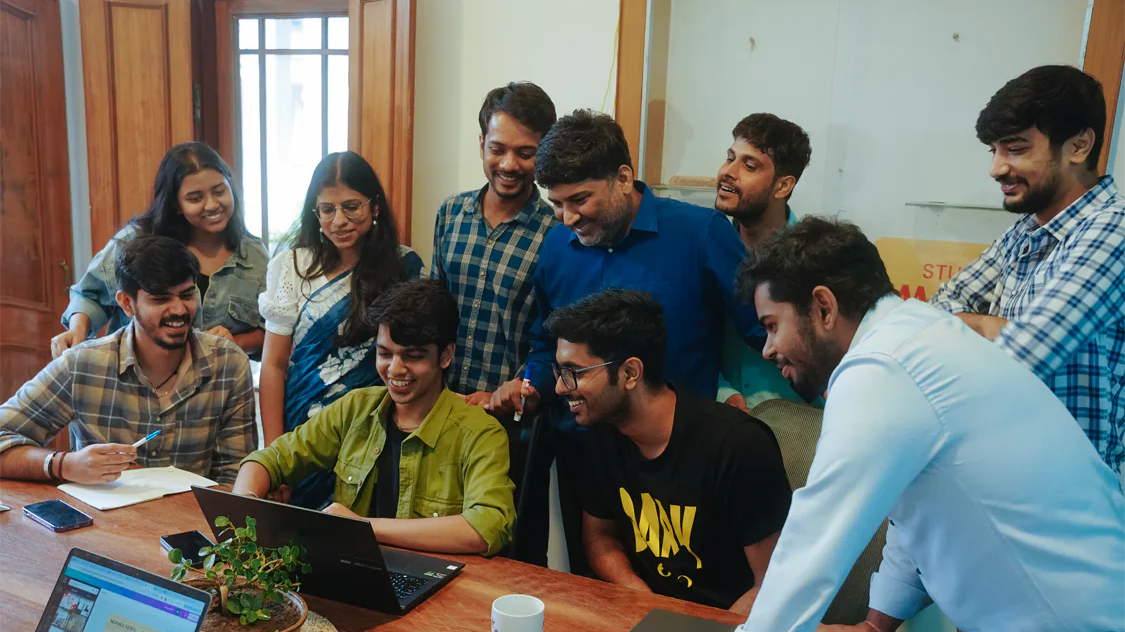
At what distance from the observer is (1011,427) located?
3.55ft

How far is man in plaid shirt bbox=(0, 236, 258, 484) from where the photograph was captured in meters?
1.98

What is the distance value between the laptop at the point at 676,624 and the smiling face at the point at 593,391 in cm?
51

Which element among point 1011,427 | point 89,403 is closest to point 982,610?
point 1011,427

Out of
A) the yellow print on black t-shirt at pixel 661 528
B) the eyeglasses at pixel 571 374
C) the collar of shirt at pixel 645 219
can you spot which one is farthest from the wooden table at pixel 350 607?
the collar of shirt at pixel 645 219

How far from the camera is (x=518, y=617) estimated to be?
1.18 m

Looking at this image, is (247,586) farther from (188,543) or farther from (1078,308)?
(1078,308)

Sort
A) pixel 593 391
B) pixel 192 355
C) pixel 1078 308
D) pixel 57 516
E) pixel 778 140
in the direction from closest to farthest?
pixel 1078 308
pixel 57 516
pixel 593 391
pixel 192 355
pixel 778 140

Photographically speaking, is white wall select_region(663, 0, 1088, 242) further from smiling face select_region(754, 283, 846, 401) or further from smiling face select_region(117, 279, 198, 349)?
smiling face select_region(117, 279, 198, 349)

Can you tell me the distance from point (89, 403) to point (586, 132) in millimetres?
1405

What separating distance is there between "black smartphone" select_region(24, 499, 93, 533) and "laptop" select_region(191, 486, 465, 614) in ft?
1.21

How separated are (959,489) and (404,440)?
1.15 meters

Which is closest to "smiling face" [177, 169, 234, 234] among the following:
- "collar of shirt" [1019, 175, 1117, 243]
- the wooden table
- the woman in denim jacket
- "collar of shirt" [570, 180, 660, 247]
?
the woman in denim jacket

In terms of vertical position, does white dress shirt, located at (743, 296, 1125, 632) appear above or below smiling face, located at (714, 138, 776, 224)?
below

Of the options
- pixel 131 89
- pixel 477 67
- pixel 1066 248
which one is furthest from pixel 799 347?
pixel 131 89
